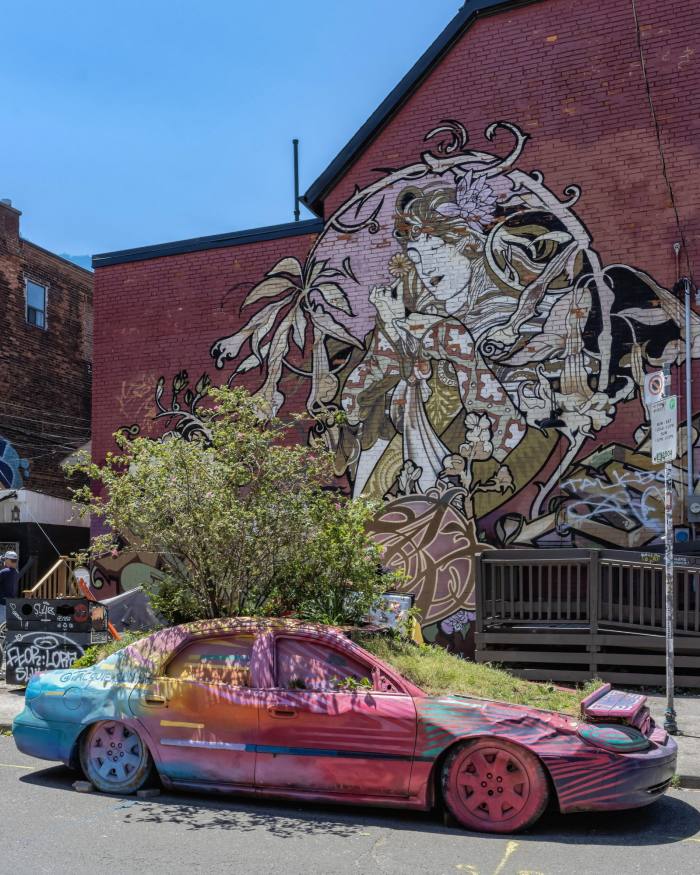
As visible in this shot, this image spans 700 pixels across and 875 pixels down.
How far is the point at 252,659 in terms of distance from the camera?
6609mm

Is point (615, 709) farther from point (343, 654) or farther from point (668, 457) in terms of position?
point (668, 457)

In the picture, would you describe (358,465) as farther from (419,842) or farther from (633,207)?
(419,842)

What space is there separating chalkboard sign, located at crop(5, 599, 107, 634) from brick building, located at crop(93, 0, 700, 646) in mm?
4742

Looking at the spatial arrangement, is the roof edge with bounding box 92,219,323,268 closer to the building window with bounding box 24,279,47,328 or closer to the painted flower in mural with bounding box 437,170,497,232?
the painted flower in mural with bounding box 437,170,497,232

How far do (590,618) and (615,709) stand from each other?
5507 mm

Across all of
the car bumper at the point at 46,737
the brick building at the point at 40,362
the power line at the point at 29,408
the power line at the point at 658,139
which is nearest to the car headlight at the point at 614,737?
the car bumper at the point at 46,737

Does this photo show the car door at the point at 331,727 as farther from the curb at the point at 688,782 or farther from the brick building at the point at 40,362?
the brick building at the point at 40,362

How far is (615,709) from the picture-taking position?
612 centimetres

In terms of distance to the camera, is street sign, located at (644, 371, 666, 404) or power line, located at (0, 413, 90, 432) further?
power line, located at (0, 413, 90, 432)

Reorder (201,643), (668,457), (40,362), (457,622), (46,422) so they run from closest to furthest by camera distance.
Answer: (201,643), (668,457), (457,622), (46,422), (40,362)

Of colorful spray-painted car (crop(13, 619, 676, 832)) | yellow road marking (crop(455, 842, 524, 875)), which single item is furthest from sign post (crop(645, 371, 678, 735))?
yellow road marking (crop(455, 842, 524, 875))

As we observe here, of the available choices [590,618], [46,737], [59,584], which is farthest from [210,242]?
[46,737]

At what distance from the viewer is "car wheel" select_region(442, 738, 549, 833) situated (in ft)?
19.2

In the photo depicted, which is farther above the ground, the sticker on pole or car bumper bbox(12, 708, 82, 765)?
the sticker on pole
